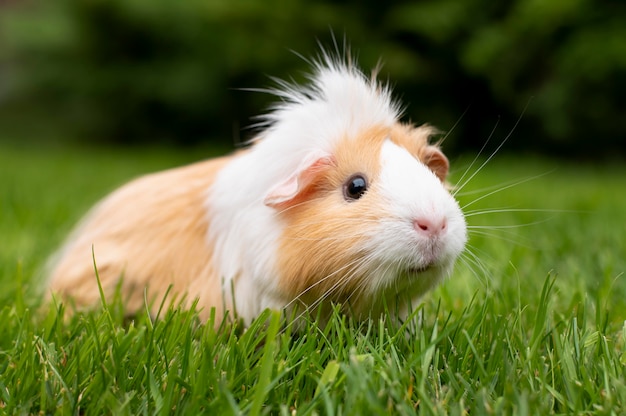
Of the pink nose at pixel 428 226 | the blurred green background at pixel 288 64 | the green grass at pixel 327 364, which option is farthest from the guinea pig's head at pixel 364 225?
the blurred green background at pixel 288 64

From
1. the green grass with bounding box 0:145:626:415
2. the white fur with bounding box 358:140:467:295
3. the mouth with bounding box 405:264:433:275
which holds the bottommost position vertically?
the green grass with bounding box 0:145:626:415

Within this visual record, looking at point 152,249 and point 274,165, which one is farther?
point 152,249

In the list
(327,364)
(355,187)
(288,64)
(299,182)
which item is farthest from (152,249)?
(288,64)

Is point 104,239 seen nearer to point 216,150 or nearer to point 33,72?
point 216,150

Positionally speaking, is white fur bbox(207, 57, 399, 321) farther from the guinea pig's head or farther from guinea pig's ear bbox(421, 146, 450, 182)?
guinea pig's ear bbox(421, 146, 450, 182)

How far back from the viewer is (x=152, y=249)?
2.05 metres

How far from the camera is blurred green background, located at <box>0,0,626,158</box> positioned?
25.5 ft

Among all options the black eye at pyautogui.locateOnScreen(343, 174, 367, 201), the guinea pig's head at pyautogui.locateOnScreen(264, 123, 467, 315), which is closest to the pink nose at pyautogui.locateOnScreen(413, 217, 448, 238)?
the guinea pig's head at pyautogui.locateOnScreen(264, 123, 467, 315)

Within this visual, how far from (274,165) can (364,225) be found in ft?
1.22

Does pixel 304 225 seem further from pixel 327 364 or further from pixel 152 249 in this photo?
pixel 152 249

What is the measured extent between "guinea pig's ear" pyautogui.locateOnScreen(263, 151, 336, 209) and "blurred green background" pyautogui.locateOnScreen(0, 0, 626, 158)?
15.1 feet

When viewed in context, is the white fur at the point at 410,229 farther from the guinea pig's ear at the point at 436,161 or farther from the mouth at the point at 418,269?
the guinea pig's ear at the point at 436,161

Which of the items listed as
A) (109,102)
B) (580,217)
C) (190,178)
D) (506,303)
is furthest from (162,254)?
(109,102)

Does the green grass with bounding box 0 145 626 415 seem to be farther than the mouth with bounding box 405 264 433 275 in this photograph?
No
